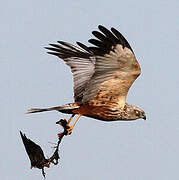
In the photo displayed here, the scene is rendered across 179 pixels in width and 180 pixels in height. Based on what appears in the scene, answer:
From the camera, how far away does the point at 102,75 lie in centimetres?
1116

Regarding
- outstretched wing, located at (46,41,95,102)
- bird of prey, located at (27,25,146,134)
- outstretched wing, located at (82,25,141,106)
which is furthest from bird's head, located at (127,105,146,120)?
outstretched wing, located at (46,41,95,102)

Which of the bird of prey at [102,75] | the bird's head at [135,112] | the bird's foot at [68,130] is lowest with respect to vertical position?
the bird's foot at [68,130]

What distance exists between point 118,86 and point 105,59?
0.95 meters

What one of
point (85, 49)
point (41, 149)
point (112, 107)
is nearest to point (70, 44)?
point (85, 49)

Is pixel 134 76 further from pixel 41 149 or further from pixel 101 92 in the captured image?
pixel 41 149

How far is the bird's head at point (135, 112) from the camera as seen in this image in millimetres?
12266

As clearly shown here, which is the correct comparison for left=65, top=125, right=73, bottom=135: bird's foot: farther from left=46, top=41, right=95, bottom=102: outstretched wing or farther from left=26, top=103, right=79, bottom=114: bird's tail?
left=46, top=41, right=95, bottom=102: outstretched wing

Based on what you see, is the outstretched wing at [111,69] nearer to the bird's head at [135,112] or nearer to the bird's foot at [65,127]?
the bird's head at [135,112]

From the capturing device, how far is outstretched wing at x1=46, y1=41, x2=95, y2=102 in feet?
40.3

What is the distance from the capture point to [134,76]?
11.1 metres

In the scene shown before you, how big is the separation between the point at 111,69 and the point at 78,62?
77.6 inches

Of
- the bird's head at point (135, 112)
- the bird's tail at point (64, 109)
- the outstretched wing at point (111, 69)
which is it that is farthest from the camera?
the bird's head at point (135, 112)

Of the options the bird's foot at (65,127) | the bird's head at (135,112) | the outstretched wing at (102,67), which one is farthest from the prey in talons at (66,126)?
the bird's head at (135,112)

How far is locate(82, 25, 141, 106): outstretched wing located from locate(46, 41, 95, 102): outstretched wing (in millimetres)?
610
